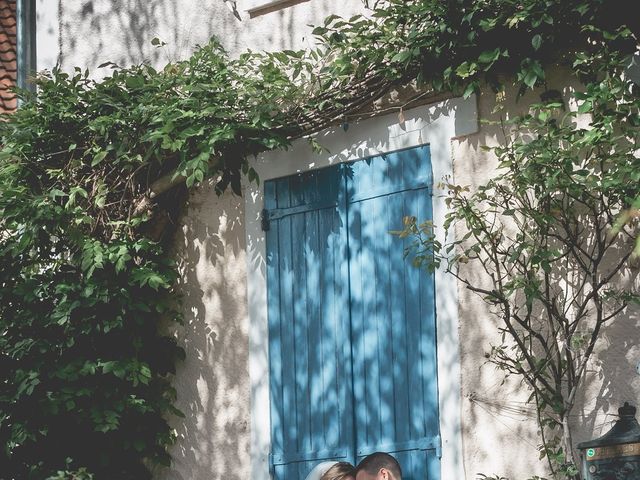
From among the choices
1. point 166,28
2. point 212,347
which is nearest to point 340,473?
point 212,347

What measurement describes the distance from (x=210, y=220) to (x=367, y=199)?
1281mm

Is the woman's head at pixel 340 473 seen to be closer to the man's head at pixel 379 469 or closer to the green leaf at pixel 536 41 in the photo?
the man's head at pixel 379 469

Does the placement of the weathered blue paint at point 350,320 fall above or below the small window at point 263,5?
below

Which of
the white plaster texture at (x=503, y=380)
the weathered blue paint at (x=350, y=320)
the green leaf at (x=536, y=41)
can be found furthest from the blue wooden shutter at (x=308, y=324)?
the green leaf at (x=536, y=41)

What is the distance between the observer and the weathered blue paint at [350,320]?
7.62m

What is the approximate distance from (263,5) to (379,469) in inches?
130

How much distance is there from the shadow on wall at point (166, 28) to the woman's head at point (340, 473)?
2.82m

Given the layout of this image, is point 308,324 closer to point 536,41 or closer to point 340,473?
point 340,473

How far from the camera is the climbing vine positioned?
818cm

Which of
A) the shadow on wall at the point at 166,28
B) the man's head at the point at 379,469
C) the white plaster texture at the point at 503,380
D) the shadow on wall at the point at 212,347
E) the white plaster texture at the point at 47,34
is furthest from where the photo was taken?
the white plaster texture at the point at 47,34

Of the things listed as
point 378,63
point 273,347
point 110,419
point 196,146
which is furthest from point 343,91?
point 110,419

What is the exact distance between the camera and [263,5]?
28.9ft

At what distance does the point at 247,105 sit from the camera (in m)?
8.33

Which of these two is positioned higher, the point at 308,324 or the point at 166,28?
the point at 166,28
